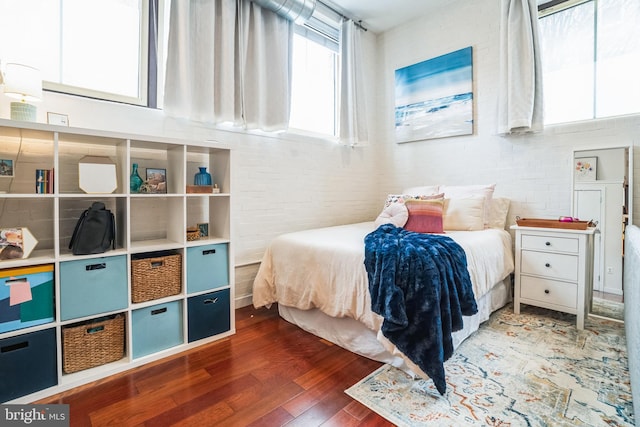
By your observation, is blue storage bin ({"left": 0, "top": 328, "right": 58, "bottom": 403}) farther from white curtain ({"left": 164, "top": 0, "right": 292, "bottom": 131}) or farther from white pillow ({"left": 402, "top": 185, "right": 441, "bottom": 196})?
white pillow ({"left": 402, "top": 185, "right": 441, "bottom": 196})

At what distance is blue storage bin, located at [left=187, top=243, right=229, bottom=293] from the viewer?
197 cm

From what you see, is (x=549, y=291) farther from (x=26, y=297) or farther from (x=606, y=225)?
(x=26, y=297)

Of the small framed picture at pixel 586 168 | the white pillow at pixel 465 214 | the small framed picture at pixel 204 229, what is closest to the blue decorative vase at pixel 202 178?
the small framed picture at pixel 204 229

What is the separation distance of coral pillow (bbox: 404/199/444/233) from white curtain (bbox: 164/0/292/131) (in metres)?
1.39

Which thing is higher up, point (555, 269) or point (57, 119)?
point (57, 119)

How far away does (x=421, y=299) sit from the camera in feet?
5.01

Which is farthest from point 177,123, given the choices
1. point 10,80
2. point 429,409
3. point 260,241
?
point 429,409

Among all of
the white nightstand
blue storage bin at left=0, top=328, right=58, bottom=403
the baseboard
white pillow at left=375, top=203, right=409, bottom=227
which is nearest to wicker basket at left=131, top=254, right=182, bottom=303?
blue storage bin at left=0, top=328, right=58, bottom=403

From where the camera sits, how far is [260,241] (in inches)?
110

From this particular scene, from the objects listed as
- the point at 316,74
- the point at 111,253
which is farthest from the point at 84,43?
the point at 316,74

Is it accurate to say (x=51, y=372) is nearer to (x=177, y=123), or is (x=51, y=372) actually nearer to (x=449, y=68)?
(x=177, y=123)

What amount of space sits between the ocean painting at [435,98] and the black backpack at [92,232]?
303 centimetres

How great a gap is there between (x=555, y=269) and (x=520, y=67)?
174 centimetres

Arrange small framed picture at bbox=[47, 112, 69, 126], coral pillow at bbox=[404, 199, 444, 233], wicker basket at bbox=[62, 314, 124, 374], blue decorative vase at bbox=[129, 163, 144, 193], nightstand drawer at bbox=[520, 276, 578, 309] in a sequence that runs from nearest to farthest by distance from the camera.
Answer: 1. wicker basket at bbox=[62, 314, 124, 374]
2. small framed picture at bbox=[47, 112, 69, 126]
3. blue decorative vase at bbox=[129, 163, 144, 193]
4. nightstand drawer at bbox=[520, 276, 578, 309]
5. coral pillow at bbox=[404, 199, 444, 233]
